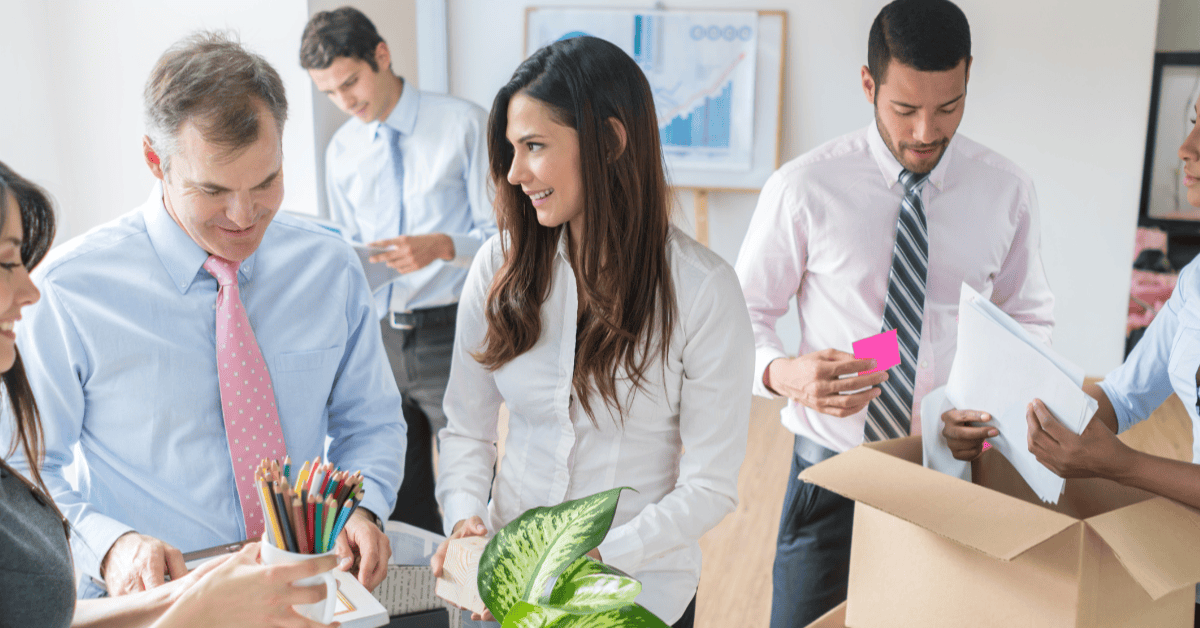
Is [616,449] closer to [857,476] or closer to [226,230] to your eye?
[857,476]

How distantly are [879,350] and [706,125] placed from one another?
4.02 metres

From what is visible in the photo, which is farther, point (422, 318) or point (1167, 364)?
point (422, 318)

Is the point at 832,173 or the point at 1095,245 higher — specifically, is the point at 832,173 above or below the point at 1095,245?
above

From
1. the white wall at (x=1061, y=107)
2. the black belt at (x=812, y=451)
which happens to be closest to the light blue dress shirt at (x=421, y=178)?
the black belt at (x=812, y=451)

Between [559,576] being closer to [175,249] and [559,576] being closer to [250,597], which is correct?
[250,597]

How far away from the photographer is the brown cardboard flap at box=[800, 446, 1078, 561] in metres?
0.88

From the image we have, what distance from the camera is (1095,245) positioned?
4.83 metres

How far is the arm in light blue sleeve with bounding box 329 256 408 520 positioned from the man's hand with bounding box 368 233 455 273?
0.88 metres

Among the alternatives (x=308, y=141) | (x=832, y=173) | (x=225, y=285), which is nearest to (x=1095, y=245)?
(x=832, y=173)

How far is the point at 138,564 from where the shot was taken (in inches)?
40.5

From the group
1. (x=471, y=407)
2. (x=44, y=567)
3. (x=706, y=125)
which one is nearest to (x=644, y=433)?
(x=471, y=407)

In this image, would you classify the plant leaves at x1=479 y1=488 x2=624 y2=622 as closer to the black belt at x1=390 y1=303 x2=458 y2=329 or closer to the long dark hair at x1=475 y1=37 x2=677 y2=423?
the long dark hair at x1=475 y1=37 x2=677 y2=423

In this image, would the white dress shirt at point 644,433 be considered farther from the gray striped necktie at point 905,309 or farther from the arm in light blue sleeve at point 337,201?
the arm in light blue sleeve at point 337,201

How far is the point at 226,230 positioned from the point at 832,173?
1.13 metres
